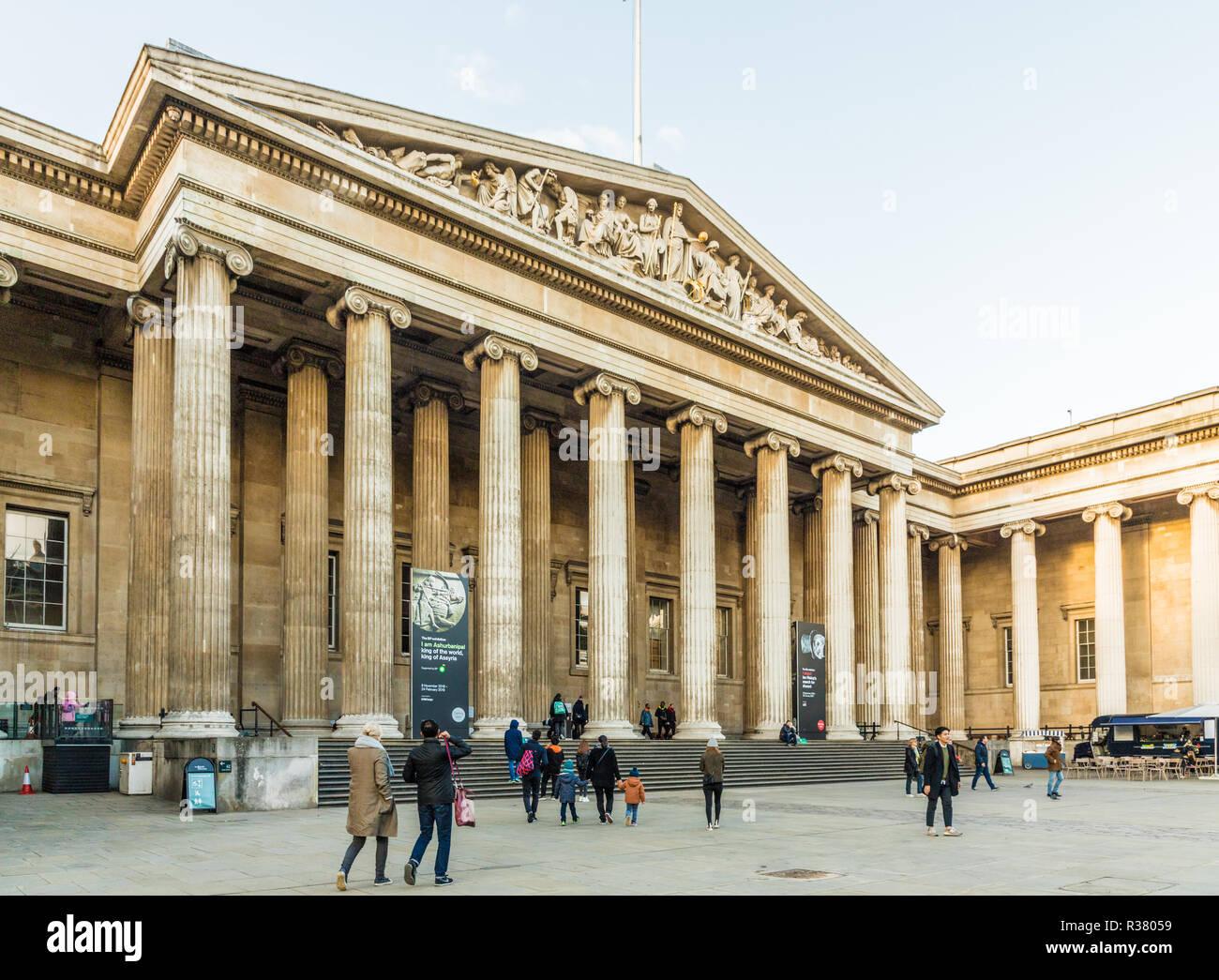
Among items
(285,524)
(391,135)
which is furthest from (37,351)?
(391,135)

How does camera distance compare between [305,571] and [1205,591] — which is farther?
[1205,591]

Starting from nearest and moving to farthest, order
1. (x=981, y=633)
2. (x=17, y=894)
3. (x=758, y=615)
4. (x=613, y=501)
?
(x=17, y=894), (x=613, y=501), (x=758, y=615), (x=981, y=633)

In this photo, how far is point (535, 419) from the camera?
111ft

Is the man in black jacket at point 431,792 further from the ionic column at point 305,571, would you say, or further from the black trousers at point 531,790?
the ionic column at point 305,571

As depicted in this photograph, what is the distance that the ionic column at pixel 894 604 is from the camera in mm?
39959

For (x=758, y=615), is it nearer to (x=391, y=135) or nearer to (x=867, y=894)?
(x=391, y=135)

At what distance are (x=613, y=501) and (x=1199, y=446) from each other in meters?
25.1

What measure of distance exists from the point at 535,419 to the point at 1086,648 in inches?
1151

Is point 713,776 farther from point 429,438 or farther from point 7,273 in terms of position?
point 7,273

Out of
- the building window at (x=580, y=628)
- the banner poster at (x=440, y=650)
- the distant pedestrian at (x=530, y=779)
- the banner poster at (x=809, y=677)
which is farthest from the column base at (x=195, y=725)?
the banner poster at (x=809, y=677)

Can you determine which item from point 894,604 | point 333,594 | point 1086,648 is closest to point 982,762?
point 894,604

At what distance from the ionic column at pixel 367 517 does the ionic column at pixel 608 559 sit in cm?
664

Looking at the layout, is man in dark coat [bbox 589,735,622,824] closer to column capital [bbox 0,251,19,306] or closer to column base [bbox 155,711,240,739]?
column base [bbox 155,711,240,739]
